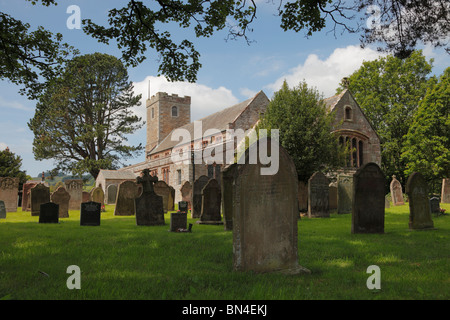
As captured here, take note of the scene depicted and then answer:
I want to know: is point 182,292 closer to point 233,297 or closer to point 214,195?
point 233,297

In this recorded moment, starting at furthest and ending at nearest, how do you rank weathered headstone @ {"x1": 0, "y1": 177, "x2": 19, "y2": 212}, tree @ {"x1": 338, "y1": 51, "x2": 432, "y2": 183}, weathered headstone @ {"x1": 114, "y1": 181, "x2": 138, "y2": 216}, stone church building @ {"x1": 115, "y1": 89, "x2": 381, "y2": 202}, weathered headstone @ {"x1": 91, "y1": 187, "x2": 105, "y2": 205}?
1. tree @ {"x1": 338, "y1": 51, "x2": 432, "y2": 183}
2. stone church building @ {"x1": 115, "y1": 89, "x2": 381, "y2": 202}
3. weathered headstone @ {"x1": 91, "y1": 187, "x2": 105, "y2": 205}
4. weathered headstone @ {"x1": 0, "y1": 177, "x2": 19, "y2": 212}
5. weathered headstone @ {"x1": 114, "y1": 181, "x2": 138, "y2": 216}

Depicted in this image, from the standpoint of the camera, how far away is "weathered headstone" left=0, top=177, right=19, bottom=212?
1747 centimetres

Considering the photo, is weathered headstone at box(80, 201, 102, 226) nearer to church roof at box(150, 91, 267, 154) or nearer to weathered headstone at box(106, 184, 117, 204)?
weathered headstone at box(106, 184, 117, 204)

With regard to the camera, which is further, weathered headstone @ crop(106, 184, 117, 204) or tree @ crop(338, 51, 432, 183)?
tree @ crop(338, 51, 432, 183)

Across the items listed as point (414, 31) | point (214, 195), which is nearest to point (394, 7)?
point (414, 31)

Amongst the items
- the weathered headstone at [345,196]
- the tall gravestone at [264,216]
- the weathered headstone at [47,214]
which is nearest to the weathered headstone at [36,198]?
the weathered headstone at [47,214]

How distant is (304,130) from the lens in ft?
59.5

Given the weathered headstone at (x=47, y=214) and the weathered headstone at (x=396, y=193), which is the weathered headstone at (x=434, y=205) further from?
the weathered headstone at (x=47, y=214)

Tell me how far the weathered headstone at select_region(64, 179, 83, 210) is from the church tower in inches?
→ 1192

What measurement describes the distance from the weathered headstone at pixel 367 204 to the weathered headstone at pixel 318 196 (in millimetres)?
4916

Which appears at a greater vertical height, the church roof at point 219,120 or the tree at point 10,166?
the church roof at point 219,120

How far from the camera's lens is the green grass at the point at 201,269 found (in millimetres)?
3828

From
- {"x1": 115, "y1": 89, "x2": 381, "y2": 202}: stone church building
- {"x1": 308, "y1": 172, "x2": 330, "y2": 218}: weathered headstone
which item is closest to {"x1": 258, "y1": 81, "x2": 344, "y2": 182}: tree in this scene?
{"x1": 308, "y1": 172, "x2": 330, "y2": 218}: weathered headstone

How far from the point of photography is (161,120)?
51938mm
